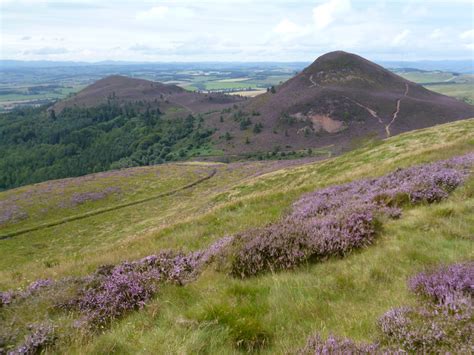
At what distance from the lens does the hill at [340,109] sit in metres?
120

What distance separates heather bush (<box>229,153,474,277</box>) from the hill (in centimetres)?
10137

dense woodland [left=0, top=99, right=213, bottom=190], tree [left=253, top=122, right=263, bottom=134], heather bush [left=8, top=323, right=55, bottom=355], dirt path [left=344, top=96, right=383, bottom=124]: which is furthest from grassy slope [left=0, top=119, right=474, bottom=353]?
dense woodland [left=0, top=99, right=213, bottom=190]

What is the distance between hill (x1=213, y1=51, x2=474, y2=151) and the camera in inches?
4722

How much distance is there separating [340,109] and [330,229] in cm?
12901

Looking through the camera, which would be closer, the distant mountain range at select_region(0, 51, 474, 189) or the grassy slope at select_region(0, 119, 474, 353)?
the grassy slope at select_region(0, 119, 474, 353)

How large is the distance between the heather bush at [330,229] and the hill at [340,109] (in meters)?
101

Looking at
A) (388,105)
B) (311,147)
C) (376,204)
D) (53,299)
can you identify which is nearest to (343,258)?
(376,204)

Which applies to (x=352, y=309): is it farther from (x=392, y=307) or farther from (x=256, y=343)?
(x=256, y=343)

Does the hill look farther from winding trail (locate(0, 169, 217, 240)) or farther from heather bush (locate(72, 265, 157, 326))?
heather bush (locate(72, 265, 157, 326))

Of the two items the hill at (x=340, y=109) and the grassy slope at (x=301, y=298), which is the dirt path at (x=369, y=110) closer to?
the hill at (x=340, y=109)

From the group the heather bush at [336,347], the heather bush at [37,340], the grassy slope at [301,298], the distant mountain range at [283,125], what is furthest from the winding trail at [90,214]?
the heather bush at [336,347]

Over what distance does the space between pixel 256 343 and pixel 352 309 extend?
A: 161 centimetres

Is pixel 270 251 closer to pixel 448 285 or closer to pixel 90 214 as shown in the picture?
pixel 448 285

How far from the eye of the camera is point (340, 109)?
130000 mm
